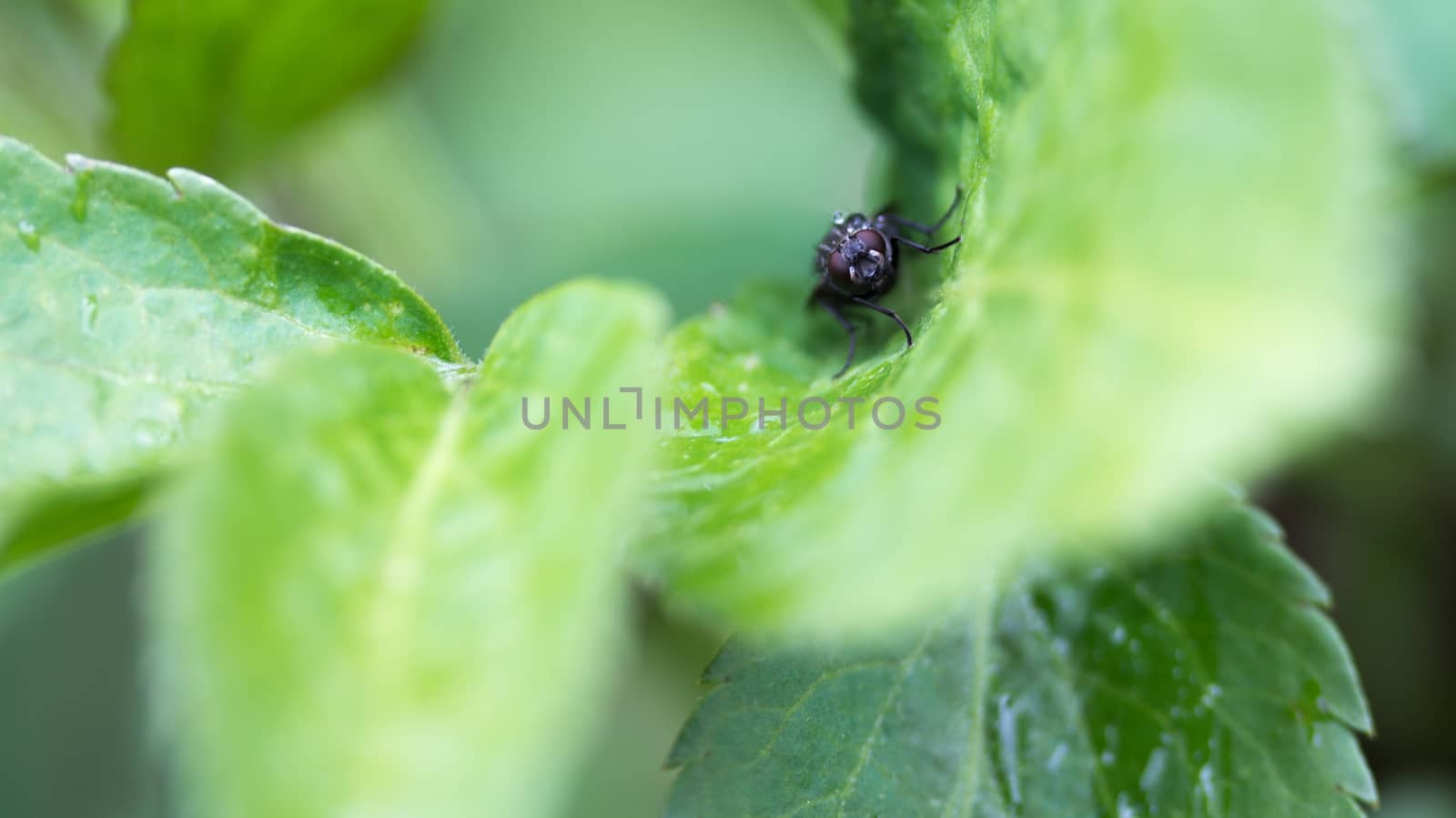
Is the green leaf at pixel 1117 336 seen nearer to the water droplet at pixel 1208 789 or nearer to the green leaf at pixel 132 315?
the green leaf at pixel 132 315

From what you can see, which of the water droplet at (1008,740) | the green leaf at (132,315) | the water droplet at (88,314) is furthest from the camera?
the water droplet at (1008,740)

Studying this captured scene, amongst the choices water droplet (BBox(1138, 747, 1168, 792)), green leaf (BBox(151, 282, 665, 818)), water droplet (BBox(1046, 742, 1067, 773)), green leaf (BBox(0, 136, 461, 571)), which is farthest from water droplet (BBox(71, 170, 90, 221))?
water droplet (BBox(1138, 747, 1168, 792))

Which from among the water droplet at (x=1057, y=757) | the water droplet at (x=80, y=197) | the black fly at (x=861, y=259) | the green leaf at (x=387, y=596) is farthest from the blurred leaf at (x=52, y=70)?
the water droplet at (x=1057, y=757)

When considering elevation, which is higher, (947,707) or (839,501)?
(839,501)

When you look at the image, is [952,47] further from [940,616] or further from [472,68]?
[472,68]

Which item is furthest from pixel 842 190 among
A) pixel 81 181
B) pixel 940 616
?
pixel 81 181

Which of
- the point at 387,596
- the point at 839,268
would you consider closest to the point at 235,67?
the point at 839,268

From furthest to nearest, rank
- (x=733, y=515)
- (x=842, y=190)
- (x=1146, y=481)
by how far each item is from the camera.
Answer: (x=842, y=190) < (x=733, y=515) < (x=1146, y=481)
